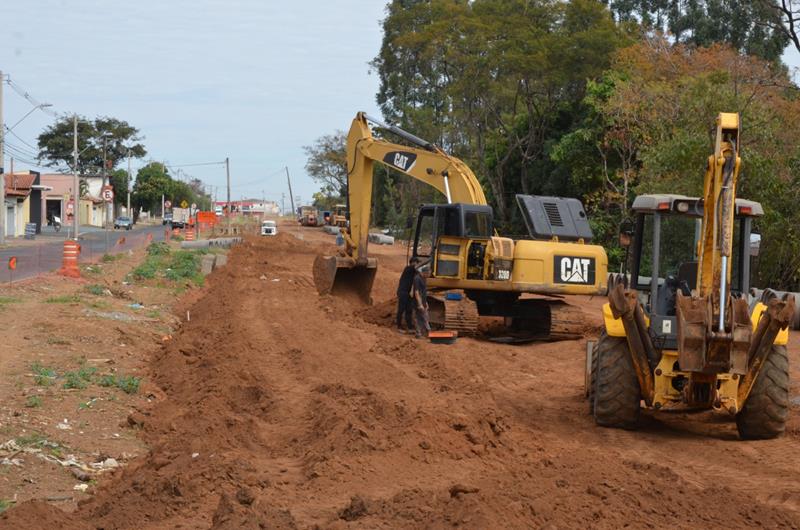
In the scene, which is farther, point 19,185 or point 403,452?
point 19,185

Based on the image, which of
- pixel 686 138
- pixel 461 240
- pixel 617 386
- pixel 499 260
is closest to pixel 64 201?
pixel 686 138

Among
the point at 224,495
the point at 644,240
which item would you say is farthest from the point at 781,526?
the point at 644,240

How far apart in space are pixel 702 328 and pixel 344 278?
1465 centimetres

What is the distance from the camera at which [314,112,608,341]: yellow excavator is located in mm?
18719

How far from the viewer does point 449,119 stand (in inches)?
2584

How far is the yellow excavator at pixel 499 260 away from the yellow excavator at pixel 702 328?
7146 mm

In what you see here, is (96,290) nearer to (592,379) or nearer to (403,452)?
(592,379)

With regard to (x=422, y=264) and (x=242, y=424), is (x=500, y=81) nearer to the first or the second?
(x=422, y=264)

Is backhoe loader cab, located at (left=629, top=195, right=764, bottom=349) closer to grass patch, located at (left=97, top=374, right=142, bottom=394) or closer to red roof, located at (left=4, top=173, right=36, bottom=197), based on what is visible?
grass patch, located at (left=97, top=374, right=142, bottom=394)

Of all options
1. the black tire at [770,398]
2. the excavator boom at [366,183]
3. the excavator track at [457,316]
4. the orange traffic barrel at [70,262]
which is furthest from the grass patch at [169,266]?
the black tire at [770,398]

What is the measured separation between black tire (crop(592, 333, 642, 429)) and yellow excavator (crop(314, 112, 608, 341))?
7964mm

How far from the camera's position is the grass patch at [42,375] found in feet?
40.3

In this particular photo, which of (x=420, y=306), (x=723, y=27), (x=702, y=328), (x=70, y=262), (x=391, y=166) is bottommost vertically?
(x=420, y=306)

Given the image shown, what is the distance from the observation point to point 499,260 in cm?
1870
